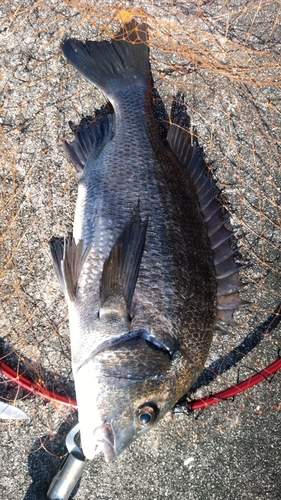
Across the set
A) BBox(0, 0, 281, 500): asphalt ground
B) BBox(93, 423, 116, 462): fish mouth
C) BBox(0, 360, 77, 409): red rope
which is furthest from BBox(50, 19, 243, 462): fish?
BBox(0, 360, 77, 409): red rope

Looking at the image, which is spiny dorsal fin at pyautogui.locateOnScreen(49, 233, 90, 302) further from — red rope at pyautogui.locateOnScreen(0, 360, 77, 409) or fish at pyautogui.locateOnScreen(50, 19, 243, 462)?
red rope at pyautogui.locateOnScreen(0, 360, 77, 409)

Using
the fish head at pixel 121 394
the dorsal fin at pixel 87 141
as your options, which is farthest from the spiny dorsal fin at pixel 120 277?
the dorsal fin at pixel 87 141

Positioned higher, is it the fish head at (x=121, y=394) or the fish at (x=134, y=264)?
the fish at (x=134, y=264)

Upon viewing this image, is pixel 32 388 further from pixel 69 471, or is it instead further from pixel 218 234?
pixel 218 234

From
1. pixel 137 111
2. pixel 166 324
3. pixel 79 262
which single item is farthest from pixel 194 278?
pixel 137 111

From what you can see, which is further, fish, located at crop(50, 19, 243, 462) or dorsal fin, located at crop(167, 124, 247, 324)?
dorsal fin, located at crop(167, 124, 247, 324)

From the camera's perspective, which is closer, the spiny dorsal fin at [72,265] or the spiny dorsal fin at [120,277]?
the spiny dorsal fin at [120,277]

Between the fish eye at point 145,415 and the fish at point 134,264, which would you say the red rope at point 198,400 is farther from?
the fish eye at point 145,415

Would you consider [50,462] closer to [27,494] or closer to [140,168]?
[27,494]
